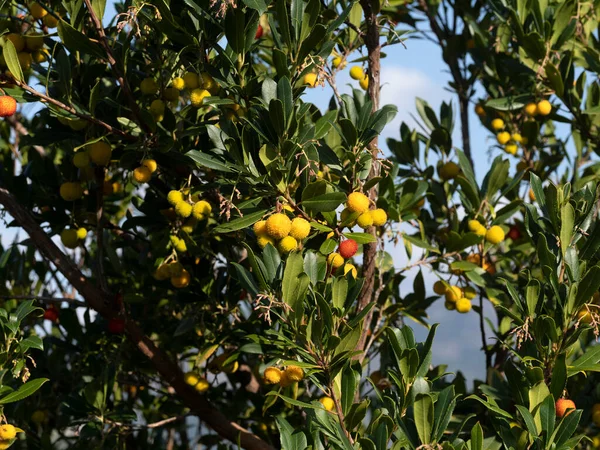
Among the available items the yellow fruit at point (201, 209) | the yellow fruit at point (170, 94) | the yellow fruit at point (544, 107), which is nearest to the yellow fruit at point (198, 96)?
the yellow fruit at point (170, 94)

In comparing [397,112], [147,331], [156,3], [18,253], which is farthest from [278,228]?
[18,253]

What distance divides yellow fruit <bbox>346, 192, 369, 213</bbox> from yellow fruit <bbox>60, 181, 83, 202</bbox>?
924 millimetres

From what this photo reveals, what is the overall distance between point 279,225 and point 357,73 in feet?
3.43

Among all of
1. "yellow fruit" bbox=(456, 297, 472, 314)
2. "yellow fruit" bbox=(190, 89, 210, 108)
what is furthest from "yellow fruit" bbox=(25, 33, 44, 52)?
"yellow fruit" bbox=(456, 297, 472, 314)

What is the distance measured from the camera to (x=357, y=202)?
1.75 meters

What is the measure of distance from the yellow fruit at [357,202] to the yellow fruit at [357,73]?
845 mm

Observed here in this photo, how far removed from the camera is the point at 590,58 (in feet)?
8.13

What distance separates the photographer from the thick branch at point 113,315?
220cm

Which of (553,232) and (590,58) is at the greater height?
(590,58)

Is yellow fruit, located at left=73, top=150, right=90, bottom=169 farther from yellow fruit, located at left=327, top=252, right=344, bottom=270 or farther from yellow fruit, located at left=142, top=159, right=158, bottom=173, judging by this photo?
yellow fruit, located at left=327, top=252, right=344, bottom=270

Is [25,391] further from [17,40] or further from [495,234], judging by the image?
[495,234]

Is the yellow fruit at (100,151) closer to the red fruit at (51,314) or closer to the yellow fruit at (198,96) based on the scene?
the yellow fruit at (198,96)

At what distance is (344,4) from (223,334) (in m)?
0.99

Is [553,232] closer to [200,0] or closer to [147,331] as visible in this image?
[200,0]
